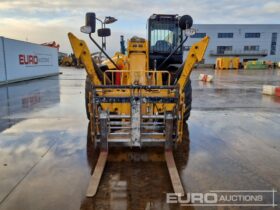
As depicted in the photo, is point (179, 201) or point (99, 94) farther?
point (99, 94)

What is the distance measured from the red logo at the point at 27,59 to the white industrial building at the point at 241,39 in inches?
1881

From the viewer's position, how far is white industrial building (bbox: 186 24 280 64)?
197 ft

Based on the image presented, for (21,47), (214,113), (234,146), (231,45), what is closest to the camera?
(234,146)

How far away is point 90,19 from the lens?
476 cm

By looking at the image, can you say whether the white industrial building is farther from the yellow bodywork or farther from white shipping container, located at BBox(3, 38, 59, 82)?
the yellow bodywork

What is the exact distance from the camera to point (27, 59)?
57.4ft

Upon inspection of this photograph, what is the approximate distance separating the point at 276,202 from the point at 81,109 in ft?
20.0

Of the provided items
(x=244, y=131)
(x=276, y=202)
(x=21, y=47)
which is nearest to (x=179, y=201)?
(x=276, y=202)

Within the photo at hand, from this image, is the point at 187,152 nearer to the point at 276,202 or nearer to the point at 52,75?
the point at 276,202

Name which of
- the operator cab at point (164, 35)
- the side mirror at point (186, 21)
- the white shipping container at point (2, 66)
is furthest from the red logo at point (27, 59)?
the side mirror at point (186, 21)

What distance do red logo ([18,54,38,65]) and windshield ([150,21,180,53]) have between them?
492 inches

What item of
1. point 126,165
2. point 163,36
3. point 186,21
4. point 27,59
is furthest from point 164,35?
point 27,59

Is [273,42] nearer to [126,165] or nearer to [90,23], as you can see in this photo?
[90,23]

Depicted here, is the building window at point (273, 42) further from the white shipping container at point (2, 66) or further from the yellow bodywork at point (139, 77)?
the yellow bodywork at point (139, 77)
